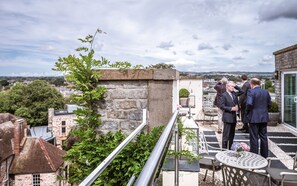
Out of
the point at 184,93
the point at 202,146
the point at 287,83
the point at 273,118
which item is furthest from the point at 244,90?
the point at 184,93

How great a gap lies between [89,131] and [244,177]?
1.93 metres

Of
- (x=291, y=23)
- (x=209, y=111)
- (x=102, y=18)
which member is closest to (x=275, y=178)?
(x=209, y=111)

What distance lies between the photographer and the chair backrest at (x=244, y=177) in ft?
8.95

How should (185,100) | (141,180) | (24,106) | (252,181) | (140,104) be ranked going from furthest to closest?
(24,106) → (185,100) → (140,104) → (252,181) → (141,180)

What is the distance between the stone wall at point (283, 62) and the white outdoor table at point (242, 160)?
19.9 ft

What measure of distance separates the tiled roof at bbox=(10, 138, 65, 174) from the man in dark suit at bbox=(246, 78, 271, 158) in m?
17.2

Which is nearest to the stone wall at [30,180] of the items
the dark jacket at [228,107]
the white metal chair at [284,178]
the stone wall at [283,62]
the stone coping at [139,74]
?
the stone wall at [283,62]

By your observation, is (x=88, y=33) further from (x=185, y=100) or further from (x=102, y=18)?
(x=185, y=100)

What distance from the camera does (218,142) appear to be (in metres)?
7.20

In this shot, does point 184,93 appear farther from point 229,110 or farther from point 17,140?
point 17,140

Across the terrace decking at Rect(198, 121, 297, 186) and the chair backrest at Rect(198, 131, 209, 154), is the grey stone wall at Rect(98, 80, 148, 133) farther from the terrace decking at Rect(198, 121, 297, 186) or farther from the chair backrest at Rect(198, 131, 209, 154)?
the chair backrest at Rect(198, 131, 209, 154)

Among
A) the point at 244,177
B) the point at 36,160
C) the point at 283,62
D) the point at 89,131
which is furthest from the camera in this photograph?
the point at 36,160

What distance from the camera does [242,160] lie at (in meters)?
3.86

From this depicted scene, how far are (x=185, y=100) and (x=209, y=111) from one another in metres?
1.75
